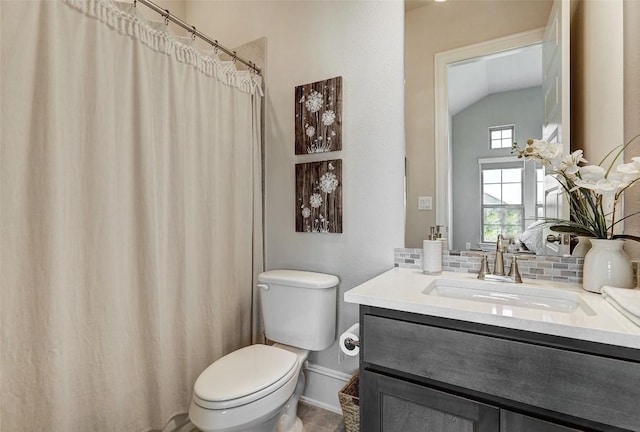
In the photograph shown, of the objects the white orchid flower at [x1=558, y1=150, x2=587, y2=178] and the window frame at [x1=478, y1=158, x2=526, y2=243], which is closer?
the white orchid flower at [x1=558, y1=150, x2=587, y2=178]

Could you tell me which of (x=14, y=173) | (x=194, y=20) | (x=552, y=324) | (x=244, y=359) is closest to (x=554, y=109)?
(x=552, y=324)

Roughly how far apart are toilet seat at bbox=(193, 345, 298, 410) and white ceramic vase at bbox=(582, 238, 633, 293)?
3.93ft

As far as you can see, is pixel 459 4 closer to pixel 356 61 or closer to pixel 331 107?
pixel 356 61

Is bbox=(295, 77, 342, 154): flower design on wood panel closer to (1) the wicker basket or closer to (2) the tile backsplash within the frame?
(2) the tile backsplash

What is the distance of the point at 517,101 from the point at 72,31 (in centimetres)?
176

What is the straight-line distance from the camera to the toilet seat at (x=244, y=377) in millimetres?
1181

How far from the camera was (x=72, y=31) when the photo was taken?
117 cm

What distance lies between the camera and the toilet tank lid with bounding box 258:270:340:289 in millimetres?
1604

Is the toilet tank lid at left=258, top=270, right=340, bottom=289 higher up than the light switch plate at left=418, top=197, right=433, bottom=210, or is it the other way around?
the light switch plate at left=418, top=197, right=433, bottom=210

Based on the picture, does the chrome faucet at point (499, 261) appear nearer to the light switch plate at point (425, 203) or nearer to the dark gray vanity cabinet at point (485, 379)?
the light switch plate at point (425, 203)

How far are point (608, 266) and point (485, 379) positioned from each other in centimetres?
60

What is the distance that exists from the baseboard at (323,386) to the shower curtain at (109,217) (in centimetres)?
51

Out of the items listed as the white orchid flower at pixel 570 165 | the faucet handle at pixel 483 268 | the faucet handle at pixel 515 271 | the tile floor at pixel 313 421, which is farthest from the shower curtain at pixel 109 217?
the white orchid flower at pixel 570 165

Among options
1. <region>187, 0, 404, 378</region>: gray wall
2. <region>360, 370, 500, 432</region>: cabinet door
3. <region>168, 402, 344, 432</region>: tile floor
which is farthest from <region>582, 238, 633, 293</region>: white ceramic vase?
<region>168, 402, 344, 432</region>: tile floor
